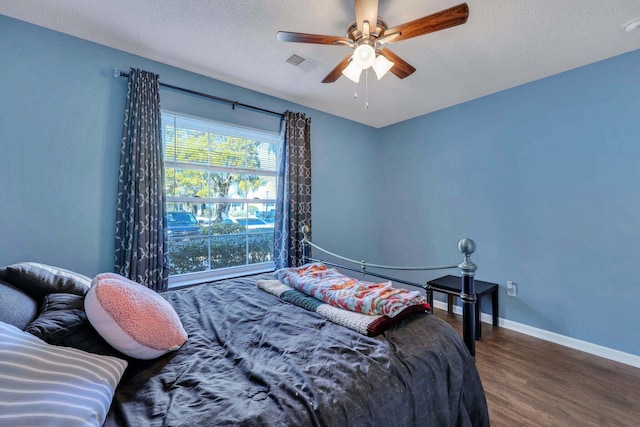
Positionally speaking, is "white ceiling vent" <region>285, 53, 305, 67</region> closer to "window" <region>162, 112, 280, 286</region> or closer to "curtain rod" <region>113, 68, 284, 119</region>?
"curtain rod" <region>113, 68, 284, 119</region>

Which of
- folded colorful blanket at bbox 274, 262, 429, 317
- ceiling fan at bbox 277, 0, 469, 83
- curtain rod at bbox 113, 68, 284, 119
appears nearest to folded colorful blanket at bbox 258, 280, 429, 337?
folded colorful blanket at bbox 274, 262, 429, 317

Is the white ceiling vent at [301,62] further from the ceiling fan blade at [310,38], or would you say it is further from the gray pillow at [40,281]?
the gray pillow at [40,281]

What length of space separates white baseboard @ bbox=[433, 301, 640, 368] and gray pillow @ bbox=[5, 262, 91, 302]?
360 centimetres

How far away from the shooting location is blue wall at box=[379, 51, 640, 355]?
2289 mm

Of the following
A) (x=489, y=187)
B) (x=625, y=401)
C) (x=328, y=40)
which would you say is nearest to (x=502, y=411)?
(x=625, y=401)

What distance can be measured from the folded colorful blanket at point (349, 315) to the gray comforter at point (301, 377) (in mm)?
36

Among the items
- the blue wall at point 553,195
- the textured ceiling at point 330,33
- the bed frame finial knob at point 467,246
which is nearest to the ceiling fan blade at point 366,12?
the textured ceiling at point 330,33

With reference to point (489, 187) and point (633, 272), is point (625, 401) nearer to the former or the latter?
point (633, 272)

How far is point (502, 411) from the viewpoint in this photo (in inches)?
67.1

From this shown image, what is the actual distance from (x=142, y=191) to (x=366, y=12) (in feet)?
6.65

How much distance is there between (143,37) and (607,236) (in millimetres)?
4123

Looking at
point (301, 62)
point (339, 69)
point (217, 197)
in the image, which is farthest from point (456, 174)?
point (217, 197)

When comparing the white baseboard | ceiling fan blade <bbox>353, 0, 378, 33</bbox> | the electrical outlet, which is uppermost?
ceiling fan blade <bbox>353, 0, 378, 33</bbox>

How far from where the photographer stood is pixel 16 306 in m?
1.04
